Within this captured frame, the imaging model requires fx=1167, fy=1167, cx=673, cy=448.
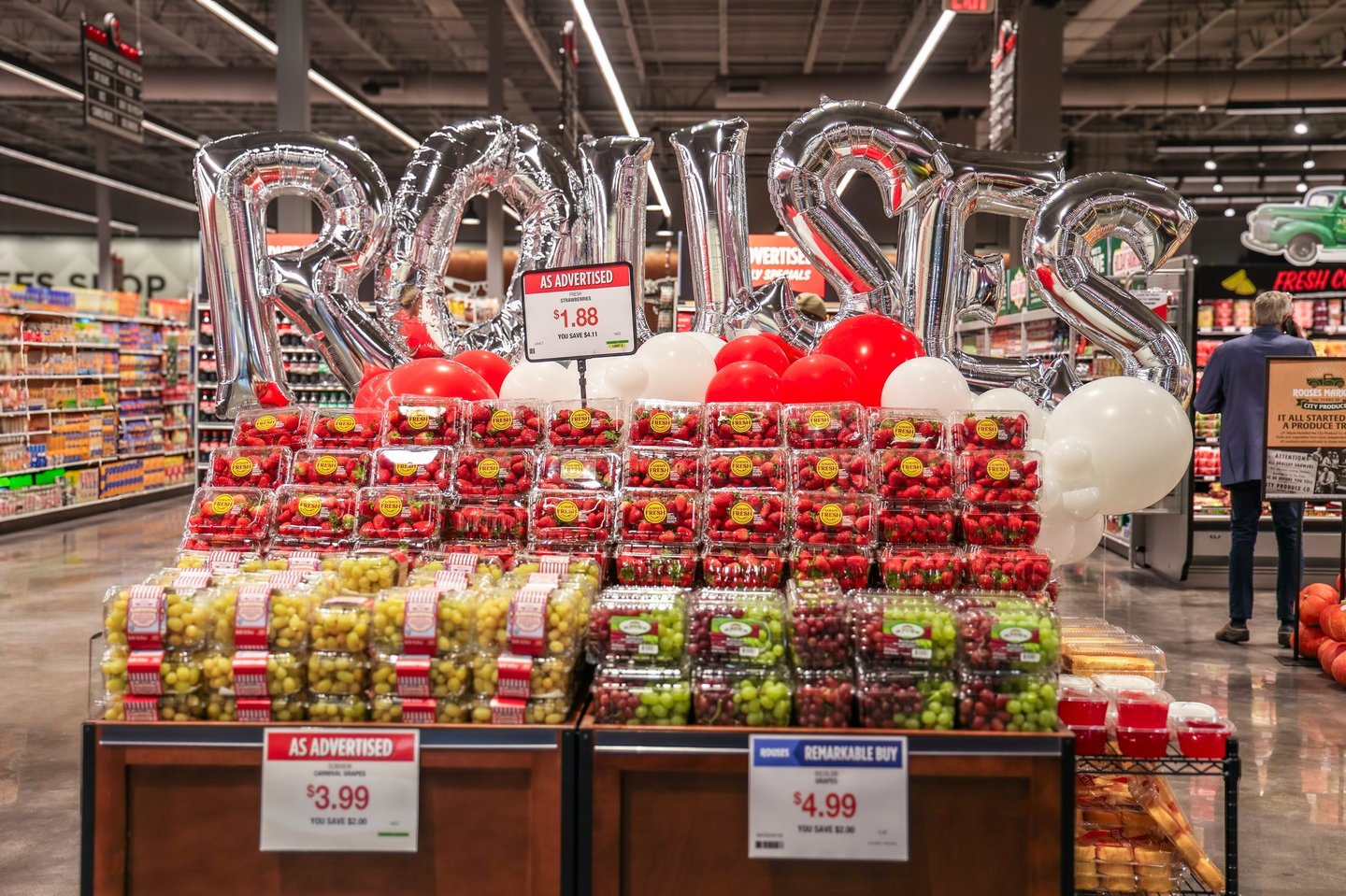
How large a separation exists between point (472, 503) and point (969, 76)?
15133mm

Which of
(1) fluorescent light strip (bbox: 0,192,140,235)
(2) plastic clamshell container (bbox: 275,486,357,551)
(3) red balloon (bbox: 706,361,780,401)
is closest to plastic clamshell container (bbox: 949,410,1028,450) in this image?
(3) red balloon (bbox: 706,361,780,401)

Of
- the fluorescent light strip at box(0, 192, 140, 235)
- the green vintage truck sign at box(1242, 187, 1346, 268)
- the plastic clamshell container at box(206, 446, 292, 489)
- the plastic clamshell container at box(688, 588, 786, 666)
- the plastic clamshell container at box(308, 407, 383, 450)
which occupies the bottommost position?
the plastic clamshell container at box(688, 588, 786, 666)

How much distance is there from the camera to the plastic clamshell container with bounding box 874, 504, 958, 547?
2.73 m

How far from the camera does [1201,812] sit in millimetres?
4062

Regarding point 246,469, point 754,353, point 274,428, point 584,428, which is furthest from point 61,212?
point 584,428

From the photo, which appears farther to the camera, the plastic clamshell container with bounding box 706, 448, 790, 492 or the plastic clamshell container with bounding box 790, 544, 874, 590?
the plastic clamshell container with bounding box 706, 448, 790, 492

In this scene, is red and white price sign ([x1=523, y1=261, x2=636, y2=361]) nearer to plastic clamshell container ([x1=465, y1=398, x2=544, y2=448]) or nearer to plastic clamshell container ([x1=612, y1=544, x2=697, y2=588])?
plastic clamshell container ([x1=465, y1=398, x2=544, y2=448])

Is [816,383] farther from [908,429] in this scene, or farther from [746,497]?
[746,497]

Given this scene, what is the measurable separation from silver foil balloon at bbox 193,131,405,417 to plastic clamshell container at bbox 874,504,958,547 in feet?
5.83

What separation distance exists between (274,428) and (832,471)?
4.96 ft

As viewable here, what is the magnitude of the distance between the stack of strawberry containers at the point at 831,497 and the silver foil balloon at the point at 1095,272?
0.90 metres

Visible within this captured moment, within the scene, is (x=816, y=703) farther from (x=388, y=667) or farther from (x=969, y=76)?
Answer: (x=969, y=76)

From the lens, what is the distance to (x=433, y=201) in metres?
3.78

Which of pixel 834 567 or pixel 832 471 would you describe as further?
pixel 832 471
